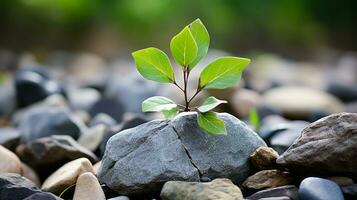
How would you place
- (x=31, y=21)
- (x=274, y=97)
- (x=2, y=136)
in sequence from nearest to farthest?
1. (x=2, y=136)
2. (x=274, y=97)
3. (x=31, y=21)

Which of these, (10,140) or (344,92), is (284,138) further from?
(344,92)

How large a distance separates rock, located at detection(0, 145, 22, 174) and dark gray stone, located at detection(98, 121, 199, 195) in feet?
1.05

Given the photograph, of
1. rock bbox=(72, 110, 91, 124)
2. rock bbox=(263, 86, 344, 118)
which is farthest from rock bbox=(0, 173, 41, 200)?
rock bbox=(263, 86, 344, 118)

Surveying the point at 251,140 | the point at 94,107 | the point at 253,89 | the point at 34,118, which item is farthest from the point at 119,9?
the point at 251,140

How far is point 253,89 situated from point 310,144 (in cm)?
237

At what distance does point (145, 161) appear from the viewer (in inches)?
51.2

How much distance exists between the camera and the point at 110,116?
257 centimetres

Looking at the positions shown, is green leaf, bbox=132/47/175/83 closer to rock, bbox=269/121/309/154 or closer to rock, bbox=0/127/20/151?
rock, bbox=269/121/309/154

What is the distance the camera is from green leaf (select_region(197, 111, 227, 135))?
1.29 m

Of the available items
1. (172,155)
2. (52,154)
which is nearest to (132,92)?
(52,154)

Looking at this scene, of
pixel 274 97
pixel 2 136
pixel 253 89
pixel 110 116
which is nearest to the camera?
pixel 2 136

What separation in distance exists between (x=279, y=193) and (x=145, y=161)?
0.33 m

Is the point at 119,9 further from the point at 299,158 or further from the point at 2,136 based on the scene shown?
the point at 299,158

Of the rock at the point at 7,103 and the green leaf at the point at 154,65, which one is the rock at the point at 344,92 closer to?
the rock at the point at 7,103
